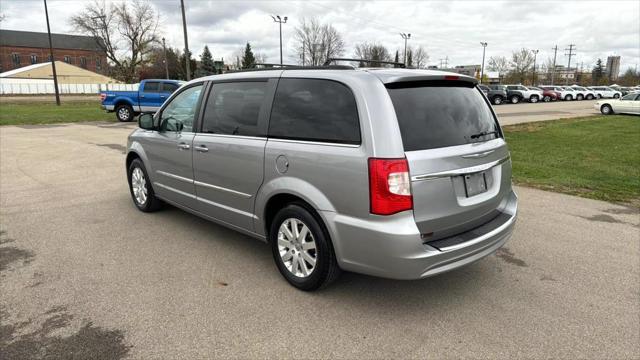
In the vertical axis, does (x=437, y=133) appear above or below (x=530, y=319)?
above

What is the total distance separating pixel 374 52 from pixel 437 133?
6568 cm

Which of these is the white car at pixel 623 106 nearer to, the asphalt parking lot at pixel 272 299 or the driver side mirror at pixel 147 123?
the asphalt parking lot at pixel 272 299

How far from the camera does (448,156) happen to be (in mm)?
3121

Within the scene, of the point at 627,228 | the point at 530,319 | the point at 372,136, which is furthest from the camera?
the point at 627,228

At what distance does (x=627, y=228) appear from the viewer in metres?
5.31

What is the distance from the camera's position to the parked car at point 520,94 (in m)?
40.3

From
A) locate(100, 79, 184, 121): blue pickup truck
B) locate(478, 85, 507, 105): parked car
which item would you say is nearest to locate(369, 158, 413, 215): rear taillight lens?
locate(100, 79, 184, 121): blue pickup truck

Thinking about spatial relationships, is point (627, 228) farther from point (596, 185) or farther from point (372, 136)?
point (372, 136)

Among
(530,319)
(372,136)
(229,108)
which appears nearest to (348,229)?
(372,136)

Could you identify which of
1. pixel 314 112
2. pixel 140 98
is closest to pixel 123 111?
pixel 140 98

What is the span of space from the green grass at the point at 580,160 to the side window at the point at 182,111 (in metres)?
5.73

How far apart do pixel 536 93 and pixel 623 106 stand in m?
18.4

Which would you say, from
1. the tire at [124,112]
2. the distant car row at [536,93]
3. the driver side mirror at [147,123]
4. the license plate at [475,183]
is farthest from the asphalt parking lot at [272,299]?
the distant car row at [536,93]

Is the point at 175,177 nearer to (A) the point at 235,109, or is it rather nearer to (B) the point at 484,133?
(A) the point at 235,109
